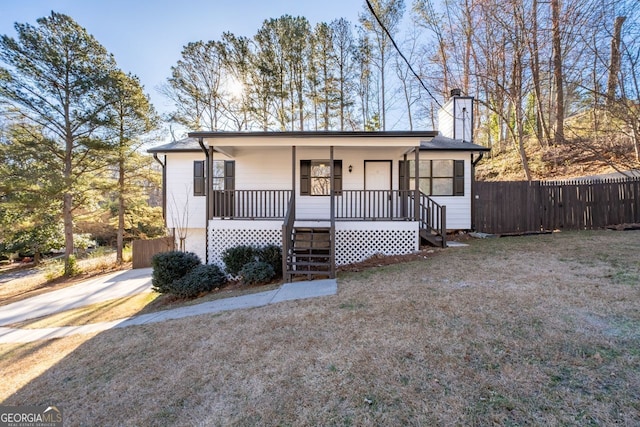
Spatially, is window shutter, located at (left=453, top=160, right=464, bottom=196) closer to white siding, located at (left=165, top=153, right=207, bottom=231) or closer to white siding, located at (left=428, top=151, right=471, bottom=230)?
white siding, located at (left=428, top=151, right=471, bottom=230)

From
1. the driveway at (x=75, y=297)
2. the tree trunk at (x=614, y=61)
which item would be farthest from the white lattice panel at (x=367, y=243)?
the tree trunk at (x=614, y=61)

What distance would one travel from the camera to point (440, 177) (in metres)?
10.5

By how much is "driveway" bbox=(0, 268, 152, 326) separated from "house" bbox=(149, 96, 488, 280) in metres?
2.25

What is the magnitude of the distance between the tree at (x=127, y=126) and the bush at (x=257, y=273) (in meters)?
11.5

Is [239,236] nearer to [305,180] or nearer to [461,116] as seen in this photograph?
[305,180]

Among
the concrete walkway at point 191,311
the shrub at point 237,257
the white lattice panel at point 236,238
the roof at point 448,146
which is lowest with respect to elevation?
the concrete walkway at point 191,311

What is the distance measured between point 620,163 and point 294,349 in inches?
597

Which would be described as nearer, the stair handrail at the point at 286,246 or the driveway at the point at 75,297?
the stair handrail at the point at 286,246

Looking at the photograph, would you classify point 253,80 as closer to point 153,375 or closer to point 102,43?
point 102,43

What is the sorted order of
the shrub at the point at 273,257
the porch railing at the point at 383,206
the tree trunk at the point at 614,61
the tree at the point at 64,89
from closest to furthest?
1. the shrub at the point at 273,257
2. the porch railing at the point at 383,206
3. the tree trunk at the point at 614,61
4. the tree at the point at 64,89

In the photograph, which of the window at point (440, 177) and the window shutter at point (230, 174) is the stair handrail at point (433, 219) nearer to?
the window at point (440, 177)

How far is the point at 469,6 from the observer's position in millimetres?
14188

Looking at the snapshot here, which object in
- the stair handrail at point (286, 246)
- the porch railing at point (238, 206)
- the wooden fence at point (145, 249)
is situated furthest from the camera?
the wooden fence at point (145, 249)

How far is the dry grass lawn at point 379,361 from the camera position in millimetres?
2295
